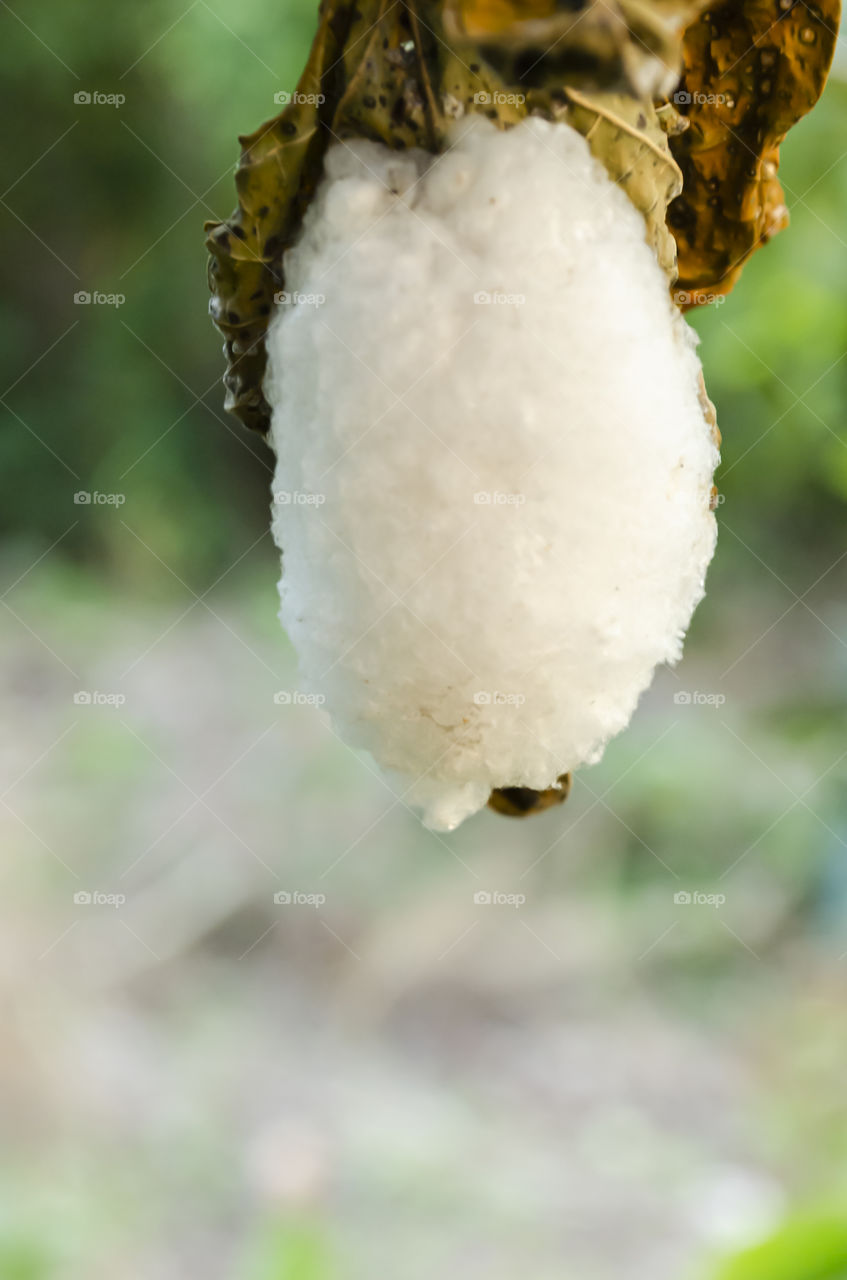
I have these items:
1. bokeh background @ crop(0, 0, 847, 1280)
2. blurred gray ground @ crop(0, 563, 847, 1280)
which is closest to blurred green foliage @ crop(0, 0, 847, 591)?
bokeh background @ crop(0, 0, 847, 1280)

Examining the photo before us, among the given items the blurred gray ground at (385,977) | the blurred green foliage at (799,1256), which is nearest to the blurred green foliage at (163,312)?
the blurred gray ground at (385,977)

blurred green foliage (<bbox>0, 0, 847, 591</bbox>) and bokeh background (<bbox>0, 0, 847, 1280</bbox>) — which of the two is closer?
blurred green foliage (<bbox>0, 0, 847, 591</bbox>)

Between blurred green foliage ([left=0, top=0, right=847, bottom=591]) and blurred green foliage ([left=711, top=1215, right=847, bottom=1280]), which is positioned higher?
blurred green foliage ([left=0, top=0, right=847, bottom=591])

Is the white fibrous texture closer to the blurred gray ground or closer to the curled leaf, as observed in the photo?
the curled leaf

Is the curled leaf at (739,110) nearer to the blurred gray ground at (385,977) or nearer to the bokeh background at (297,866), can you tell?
the bokeh background at (297,866)

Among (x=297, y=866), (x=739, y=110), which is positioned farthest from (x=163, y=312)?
(x=739, y=110)

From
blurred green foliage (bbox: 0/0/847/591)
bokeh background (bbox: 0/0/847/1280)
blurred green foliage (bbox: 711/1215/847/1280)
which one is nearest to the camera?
blurred green foliage (bbox: 711/1215/847/1280)
